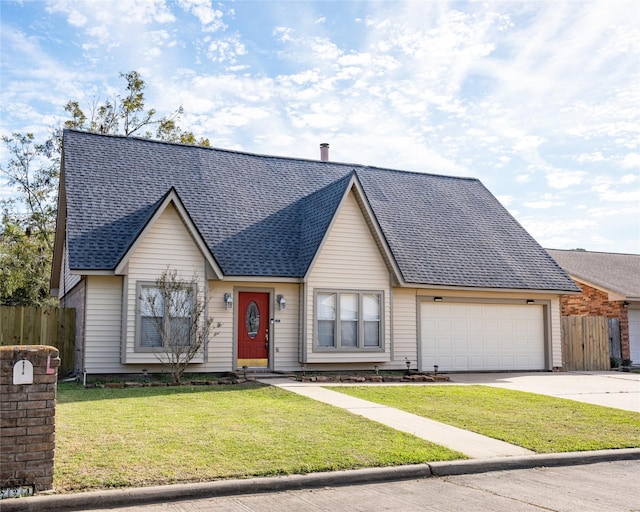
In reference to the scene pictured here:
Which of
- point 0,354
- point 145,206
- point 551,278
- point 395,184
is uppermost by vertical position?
point 395,184

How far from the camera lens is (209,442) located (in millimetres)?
8477

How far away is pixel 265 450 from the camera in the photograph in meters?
8.12

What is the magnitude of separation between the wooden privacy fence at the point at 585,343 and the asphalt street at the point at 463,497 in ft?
53.2

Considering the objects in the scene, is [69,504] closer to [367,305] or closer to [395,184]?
[367,305]

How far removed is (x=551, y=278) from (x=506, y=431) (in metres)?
13.2

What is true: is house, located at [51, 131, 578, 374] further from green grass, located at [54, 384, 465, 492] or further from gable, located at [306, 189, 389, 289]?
green grass, located at [54, 384, 465, 492]

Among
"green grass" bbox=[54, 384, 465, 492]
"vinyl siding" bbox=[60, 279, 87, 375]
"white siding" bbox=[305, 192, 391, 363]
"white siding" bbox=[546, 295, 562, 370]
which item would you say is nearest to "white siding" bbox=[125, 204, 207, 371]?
"vinyl siding" bbox=[60, 279, 87, 375]

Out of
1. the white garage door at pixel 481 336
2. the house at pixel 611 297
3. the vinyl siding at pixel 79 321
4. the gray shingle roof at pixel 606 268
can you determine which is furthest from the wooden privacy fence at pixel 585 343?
the vinyl siding at pixel 79 321

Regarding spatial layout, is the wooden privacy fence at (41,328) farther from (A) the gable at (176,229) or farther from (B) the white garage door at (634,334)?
(B) the white garage door at (634,334)

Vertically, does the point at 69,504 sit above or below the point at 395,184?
below

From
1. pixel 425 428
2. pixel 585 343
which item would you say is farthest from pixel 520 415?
pixel 585 343

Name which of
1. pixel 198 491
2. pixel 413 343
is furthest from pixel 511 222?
pixel 198 491

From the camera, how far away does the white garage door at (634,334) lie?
87.7 ft

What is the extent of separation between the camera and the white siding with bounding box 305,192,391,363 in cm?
1861
